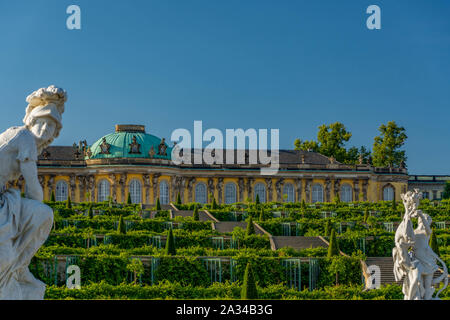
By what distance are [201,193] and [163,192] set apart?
4.51 metres

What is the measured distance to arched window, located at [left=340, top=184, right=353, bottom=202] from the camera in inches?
2736

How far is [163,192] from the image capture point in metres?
64.7

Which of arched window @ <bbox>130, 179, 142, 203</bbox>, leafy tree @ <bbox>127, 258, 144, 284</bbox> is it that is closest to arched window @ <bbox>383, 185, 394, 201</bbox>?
arched window @ <bbox>130, 179, 142, 203</bbox>

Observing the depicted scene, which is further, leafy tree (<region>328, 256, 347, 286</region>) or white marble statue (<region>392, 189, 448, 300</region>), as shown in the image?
leafy tree (<region>328, 256, 347, 286</region>)

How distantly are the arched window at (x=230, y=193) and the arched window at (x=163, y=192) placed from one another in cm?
625

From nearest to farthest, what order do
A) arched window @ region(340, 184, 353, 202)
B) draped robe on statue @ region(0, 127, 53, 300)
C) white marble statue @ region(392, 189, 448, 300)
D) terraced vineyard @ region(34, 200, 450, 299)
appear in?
draped robe on statue @ region(0, 127, 53, 300)
white marble statue @ region(392, 189, 448, 300)
terraced vineyard @ region(34, 200, 450, 299)
arched window @ region(340, 184, 353, 202)

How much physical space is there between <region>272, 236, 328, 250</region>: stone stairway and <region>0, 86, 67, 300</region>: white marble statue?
27.0 meters

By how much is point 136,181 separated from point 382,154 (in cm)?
2685

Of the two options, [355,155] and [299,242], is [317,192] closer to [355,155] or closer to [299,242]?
[355,155]

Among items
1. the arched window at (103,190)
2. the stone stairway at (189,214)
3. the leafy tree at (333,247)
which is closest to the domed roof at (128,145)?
the arched window at (103,190)

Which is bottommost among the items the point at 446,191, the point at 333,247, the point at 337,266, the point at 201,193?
the point at 337,266

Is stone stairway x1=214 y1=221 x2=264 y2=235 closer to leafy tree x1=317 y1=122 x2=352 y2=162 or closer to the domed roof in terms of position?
the domed roof

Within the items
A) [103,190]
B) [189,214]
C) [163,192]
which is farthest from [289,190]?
[189,214]
